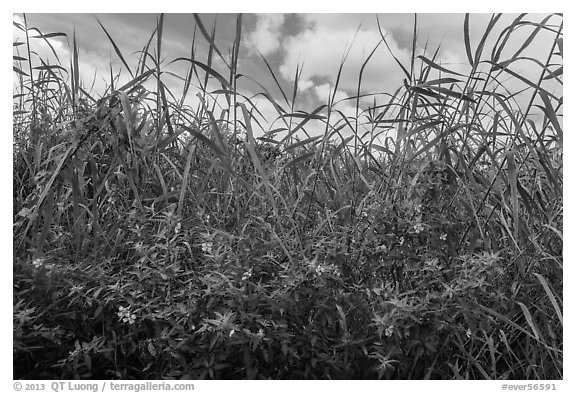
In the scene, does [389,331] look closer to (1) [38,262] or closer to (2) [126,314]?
(2) [126,314]

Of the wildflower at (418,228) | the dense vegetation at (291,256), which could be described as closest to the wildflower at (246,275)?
the dense vegetation at (291,256)

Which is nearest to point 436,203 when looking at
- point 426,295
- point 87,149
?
point 426,295

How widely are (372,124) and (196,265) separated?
3.16 feet

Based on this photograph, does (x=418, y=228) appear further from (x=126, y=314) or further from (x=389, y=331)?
(x=126, y=314)

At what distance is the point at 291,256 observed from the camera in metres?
1.84

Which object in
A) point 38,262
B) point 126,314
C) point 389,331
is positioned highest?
point 38,262

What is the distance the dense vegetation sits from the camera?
1739 mm

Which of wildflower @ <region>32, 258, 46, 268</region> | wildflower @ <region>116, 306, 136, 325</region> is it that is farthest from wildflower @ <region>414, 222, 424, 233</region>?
wildflower @ <region>32, 258, 46, 268</region>

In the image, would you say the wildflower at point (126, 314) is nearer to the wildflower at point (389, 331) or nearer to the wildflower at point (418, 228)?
the wildflower at point (389, 331)

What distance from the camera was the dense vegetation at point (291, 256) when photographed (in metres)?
1.74

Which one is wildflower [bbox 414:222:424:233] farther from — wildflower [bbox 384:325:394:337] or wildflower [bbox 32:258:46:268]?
wildflower [bbox 32:258:46:268]

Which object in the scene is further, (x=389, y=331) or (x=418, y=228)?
(x=418, y=228)

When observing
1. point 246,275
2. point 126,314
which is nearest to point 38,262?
point 126,314

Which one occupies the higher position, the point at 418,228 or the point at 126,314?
the point at 418,228
